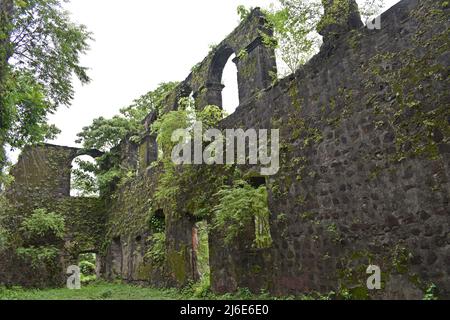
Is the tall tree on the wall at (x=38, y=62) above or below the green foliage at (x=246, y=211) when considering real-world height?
above

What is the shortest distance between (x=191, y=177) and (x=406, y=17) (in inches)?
243

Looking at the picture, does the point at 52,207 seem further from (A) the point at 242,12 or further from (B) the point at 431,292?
(B) the point at 431,292

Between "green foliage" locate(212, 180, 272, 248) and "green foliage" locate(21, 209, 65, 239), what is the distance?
10051mm

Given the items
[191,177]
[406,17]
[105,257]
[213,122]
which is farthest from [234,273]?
[105,257]

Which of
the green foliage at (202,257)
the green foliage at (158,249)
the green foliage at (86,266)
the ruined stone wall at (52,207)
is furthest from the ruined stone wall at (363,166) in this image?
the green foliage at (86,266)

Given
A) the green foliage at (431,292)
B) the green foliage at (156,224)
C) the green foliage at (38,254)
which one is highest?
the green foliage at (156,224)

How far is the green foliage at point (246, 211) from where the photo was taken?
757cm

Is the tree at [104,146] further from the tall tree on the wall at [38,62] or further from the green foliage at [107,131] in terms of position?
the tall tree on the wall at [38,62]

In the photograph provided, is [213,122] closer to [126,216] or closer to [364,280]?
[364,280]

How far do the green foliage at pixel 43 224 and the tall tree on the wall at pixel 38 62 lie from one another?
709cm

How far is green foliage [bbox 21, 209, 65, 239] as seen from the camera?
15.2 m

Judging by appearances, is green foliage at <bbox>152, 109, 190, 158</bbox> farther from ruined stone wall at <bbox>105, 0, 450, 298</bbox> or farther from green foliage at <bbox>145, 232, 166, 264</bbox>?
green foliage at <bbox>145, 232, 166, 264</bbox>

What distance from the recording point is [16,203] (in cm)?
1592

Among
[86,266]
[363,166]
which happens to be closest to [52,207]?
[86,266]
